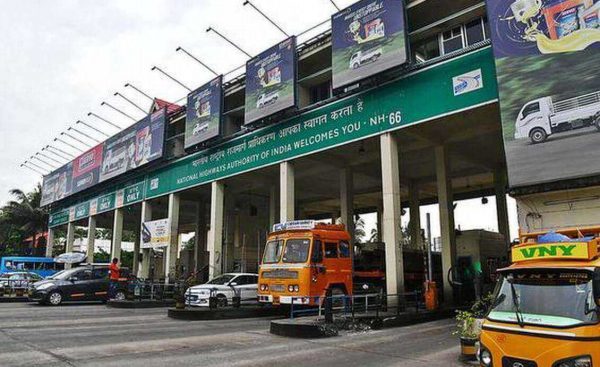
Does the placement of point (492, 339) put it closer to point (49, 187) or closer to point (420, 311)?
point (420, 311)

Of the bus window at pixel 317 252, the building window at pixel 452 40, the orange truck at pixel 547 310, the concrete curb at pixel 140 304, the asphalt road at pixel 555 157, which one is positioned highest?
the building window at pixel 452 40

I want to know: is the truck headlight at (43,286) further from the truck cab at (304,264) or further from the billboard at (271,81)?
the billboard at (271,81)

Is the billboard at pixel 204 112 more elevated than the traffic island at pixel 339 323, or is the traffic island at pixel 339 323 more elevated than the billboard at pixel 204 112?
the billboard at pixel 204 112

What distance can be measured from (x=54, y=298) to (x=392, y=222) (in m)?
15.2

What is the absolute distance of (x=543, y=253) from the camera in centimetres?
603

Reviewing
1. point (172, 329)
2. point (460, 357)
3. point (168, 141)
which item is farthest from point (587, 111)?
point (168, 141)

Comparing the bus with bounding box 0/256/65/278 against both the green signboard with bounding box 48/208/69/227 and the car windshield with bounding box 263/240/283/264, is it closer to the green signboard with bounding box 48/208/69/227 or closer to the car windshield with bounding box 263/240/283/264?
the green signboard with bounding box 48/208/69/227

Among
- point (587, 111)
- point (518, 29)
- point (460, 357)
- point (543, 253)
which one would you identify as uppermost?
point (518, 29)

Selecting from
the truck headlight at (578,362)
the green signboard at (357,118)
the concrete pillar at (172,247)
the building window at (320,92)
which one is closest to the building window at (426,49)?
the green signboard at (357,118)

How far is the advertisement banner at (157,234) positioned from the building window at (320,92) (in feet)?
32.4

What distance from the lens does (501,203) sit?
24.9 metres

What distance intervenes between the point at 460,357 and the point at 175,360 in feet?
17.6

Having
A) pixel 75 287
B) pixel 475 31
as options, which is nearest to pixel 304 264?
pixel 475 31

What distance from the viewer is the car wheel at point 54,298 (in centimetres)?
2047
